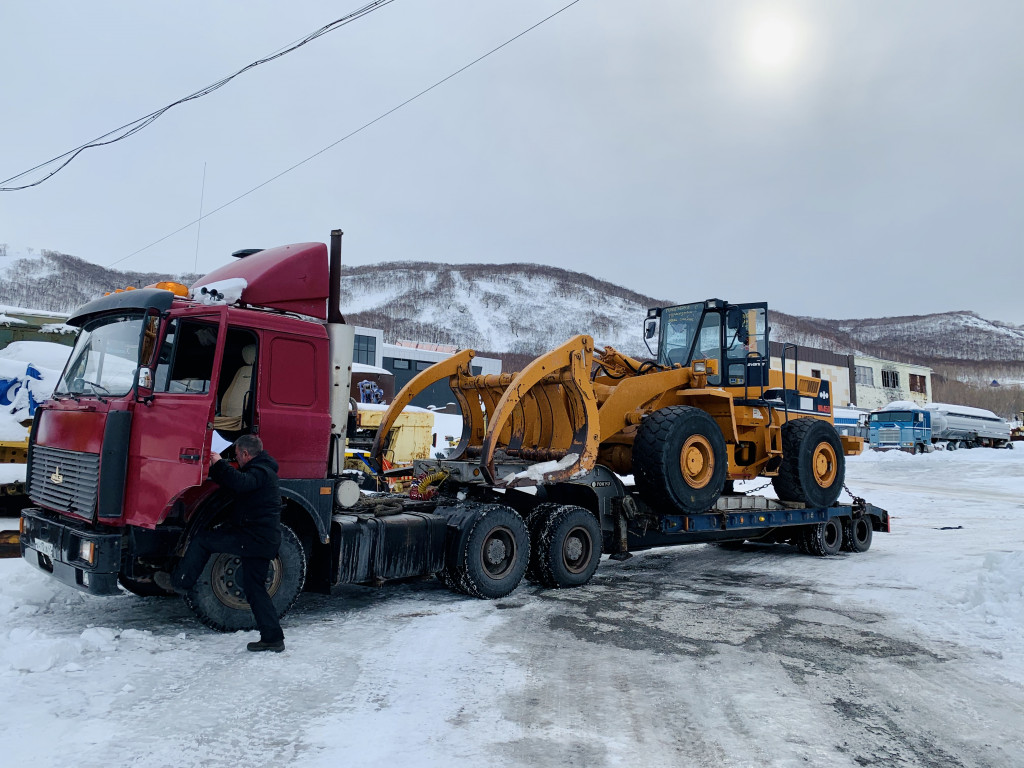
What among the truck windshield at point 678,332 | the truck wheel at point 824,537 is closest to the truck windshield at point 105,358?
the truck windshield at point 678,332

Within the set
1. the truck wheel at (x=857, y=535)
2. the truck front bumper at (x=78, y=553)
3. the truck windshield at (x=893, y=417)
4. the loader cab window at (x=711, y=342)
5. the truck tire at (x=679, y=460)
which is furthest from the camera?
the truck windshield at (x=893, y=417)

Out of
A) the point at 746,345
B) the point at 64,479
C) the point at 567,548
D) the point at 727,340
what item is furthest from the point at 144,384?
the point at 746,345

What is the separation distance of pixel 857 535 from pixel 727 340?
3950 mm

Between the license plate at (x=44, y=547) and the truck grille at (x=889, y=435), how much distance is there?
44526mm

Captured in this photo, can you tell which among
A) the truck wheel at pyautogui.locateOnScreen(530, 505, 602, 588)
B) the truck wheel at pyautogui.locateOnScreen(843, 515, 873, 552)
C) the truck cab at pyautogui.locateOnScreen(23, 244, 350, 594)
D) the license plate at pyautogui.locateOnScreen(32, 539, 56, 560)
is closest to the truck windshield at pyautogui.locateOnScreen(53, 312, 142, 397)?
the truck cab at pyautogui.locateOnScreen(23, 244, 350, 594)

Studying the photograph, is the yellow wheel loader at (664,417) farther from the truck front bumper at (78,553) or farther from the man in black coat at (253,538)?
the truck front bumper at (78,553)

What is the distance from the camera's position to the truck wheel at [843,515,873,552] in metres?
11.5

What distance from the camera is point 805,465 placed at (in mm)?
10641

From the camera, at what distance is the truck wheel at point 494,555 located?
7.21 m

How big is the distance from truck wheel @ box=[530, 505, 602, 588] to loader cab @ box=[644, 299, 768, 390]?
3.28 meters

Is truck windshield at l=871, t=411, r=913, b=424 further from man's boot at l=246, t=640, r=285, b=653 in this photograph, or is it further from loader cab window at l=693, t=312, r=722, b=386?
man's boot at l=246, t=640, r=285, b=653

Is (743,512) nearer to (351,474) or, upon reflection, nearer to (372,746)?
(351,474)

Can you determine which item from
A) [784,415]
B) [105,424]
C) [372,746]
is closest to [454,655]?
[372,746]

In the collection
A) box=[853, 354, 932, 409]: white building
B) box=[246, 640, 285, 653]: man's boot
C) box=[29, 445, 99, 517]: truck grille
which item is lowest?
box=[246, 640, 285, 653]: man's boot
